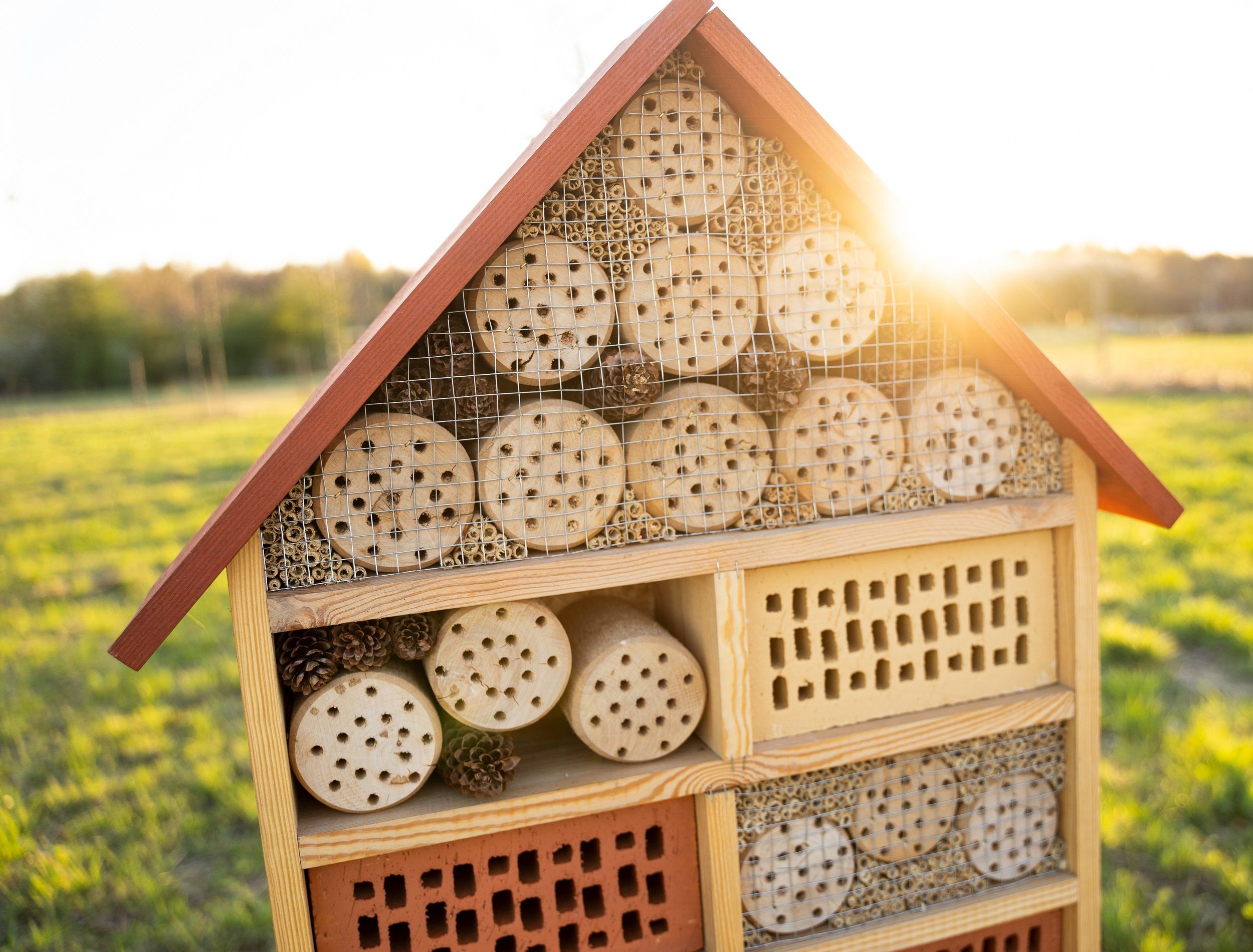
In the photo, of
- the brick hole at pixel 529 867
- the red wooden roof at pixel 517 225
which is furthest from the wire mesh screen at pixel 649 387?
the brick hole at pixel 529 867

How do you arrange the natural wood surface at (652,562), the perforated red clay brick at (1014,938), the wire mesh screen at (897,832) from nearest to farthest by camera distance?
the natural wood surface at (652,562) < the wire mesh screen at (897,832) < the perforated red clay brick at (1014,938)

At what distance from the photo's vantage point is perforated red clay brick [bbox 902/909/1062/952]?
8.21 ft

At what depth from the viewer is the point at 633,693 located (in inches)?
84.8

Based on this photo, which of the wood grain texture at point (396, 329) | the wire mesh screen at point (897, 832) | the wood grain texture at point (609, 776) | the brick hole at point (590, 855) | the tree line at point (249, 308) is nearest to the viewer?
the wood grain texture at point (396, 329)

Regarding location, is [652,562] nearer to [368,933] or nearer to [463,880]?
[463,880]

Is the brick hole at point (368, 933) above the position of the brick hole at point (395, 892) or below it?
below

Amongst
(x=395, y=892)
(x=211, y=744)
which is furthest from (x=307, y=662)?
(x=211, y=744)

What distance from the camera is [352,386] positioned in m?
1.77

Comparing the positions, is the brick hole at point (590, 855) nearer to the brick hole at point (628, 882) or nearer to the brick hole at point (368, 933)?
the brick hole at point (628, 882)

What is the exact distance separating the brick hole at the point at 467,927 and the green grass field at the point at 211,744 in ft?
3.25

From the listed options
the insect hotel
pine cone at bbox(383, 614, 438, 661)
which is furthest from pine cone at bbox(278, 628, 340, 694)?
pine cone at bbox(383, 614, 438, 661)

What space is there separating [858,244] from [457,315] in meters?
0.99

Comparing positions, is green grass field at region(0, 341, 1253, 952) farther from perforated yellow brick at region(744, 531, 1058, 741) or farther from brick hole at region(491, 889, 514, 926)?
perforated yellow brick at region(744, 531, 1058, 741)

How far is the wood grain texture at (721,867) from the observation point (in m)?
2.19
